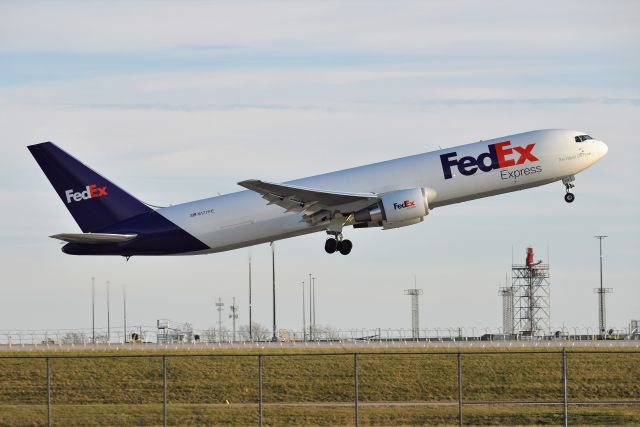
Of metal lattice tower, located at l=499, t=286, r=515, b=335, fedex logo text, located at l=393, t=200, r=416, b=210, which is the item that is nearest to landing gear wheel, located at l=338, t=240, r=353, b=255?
fedex logo text, located at l=393, t=200, r=416, b=210

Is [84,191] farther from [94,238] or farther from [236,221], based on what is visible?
[236,221]

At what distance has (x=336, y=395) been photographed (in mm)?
55344

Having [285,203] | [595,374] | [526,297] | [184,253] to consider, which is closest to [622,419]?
[595,374]

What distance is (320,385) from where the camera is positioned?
56.6 metres

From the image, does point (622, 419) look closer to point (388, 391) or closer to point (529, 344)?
point (388, 391)

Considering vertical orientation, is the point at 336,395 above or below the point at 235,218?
below

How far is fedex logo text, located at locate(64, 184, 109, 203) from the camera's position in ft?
216

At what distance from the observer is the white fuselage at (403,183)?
59094 mm

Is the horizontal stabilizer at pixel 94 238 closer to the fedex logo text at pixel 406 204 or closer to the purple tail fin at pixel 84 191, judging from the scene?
the purple tail fin at pixel 84 191

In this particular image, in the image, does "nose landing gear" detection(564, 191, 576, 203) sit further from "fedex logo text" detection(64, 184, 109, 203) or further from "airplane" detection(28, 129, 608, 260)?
"fedex logo text" detection(64, 184, 109, 203)

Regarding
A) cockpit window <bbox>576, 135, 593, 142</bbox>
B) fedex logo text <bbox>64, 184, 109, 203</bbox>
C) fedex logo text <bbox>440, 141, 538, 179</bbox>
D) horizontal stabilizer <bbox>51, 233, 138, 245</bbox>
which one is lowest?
horizontal stabilizer <bbox>51, 233, 138, 245</bbox>

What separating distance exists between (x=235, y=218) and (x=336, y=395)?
1160cm

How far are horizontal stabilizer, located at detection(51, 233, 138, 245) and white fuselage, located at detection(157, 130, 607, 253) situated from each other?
2630mm

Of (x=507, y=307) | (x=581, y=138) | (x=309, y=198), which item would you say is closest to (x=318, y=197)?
(x=309, y=198)
